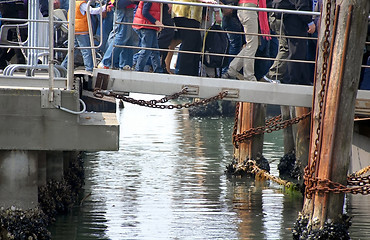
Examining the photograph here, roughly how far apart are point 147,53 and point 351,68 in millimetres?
4143

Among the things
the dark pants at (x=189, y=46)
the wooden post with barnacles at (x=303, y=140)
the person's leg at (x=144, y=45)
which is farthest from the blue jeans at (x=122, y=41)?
the wooden post with barnacles at (x=303, y=140)

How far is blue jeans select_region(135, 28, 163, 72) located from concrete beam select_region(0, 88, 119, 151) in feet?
11.5

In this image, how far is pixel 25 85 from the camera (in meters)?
9.44

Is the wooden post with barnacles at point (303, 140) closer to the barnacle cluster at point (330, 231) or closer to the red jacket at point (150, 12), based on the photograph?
the red jacket at point (150, 12)

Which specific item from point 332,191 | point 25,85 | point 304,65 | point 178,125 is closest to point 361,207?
point 304,65

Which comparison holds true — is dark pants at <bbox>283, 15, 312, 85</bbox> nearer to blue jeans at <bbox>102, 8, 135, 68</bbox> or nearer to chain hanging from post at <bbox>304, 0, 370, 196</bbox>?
blue jeans at <bbox>102, 8, 135, 68</bbox>

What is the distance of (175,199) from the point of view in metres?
12.5

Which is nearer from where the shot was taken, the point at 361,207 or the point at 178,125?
the point at 361,207

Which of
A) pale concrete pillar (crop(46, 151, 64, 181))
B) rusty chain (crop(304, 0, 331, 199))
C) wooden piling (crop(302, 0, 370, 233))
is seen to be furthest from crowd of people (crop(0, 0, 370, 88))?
wooden piling (crop(302, 0, 370, 233))

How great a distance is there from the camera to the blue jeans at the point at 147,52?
11.8 metres

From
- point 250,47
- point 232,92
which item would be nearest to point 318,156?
point 232,92

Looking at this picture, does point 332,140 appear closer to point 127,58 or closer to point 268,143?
point 127,58

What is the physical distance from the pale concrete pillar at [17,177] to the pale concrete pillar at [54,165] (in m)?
2.14

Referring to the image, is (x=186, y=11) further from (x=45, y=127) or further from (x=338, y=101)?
(x=45, y=127)
